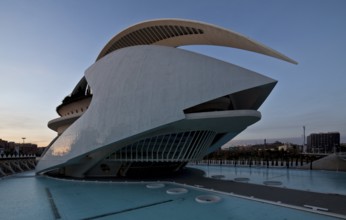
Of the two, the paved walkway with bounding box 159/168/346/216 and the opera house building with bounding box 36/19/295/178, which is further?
the opera house building with bounding box 36/19/295/178

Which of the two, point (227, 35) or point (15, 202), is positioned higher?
point (227, 35)

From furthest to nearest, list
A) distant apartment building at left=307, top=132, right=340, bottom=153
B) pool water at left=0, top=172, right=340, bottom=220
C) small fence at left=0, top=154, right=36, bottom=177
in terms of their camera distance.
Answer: distant apartment building at left=307, top=132, right=340, bottom=153, small fence at left=0, top=154, right=36, bottom=177, pool water at left=0, top=172, right=340, bottom=220

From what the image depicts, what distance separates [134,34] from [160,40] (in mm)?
2503

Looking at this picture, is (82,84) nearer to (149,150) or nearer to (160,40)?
(160,40)

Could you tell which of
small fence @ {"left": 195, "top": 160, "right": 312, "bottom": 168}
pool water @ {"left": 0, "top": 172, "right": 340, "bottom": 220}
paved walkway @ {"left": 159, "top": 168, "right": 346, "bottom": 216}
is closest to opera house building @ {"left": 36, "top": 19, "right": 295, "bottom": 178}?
pool water @ {"left": 0, "top": 172, "right": 340, "bottom": 220}

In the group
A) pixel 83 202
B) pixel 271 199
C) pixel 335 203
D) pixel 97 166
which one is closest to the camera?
pixel 335 203

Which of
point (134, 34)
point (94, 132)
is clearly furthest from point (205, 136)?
point (134, 34)

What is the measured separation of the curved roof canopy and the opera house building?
0.10 meters

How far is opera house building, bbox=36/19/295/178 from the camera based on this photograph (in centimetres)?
1445

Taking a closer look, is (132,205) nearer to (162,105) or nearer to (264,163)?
(162,105)

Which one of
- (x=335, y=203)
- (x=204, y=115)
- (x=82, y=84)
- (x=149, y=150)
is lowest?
(x=335, y=203)

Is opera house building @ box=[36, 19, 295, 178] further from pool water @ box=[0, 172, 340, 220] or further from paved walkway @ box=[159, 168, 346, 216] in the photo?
paved walkway @ box=[159, 168, 346, 216]

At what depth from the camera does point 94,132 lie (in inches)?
672

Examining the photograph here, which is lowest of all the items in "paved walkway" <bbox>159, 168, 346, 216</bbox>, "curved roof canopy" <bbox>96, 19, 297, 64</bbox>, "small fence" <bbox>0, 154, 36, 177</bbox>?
"small fence" <bbox>0, 154, 36, 177</bbox>
